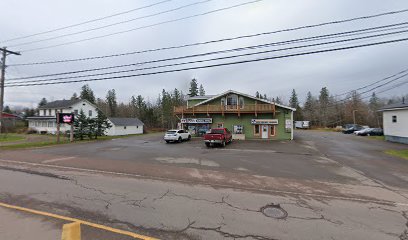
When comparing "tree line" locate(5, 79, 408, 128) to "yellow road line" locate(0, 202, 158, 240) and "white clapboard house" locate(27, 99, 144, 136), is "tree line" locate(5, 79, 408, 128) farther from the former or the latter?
"yellow road line" locate(0, 202, 158, 240)

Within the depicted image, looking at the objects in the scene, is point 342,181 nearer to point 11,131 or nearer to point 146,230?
point 146,230

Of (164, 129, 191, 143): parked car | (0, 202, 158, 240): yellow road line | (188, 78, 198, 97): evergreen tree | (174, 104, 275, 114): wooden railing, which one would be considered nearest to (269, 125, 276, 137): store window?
(174, 104, 275, 114): wooden railing

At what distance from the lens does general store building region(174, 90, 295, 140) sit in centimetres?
3052

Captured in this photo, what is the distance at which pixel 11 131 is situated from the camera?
51.4m

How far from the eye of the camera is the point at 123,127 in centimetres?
5022

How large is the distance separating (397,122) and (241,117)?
18599 millimetres

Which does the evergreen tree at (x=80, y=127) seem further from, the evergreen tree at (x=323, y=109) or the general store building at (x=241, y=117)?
the evergreen tree at (x=323, y=109)

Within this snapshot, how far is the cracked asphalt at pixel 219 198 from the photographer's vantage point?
190 inches

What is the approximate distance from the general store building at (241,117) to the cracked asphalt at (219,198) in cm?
1865

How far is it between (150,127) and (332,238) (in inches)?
2635

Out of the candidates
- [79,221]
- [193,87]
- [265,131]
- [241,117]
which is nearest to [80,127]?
[241,117]

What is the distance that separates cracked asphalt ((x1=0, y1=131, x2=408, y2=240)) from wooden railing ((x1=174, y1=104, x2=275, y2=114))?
18.7 meters

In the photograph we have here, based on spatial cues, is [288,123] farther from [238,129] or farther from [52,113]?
[52,113]

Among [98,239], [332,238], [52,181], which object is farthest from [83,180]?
[332,238]
